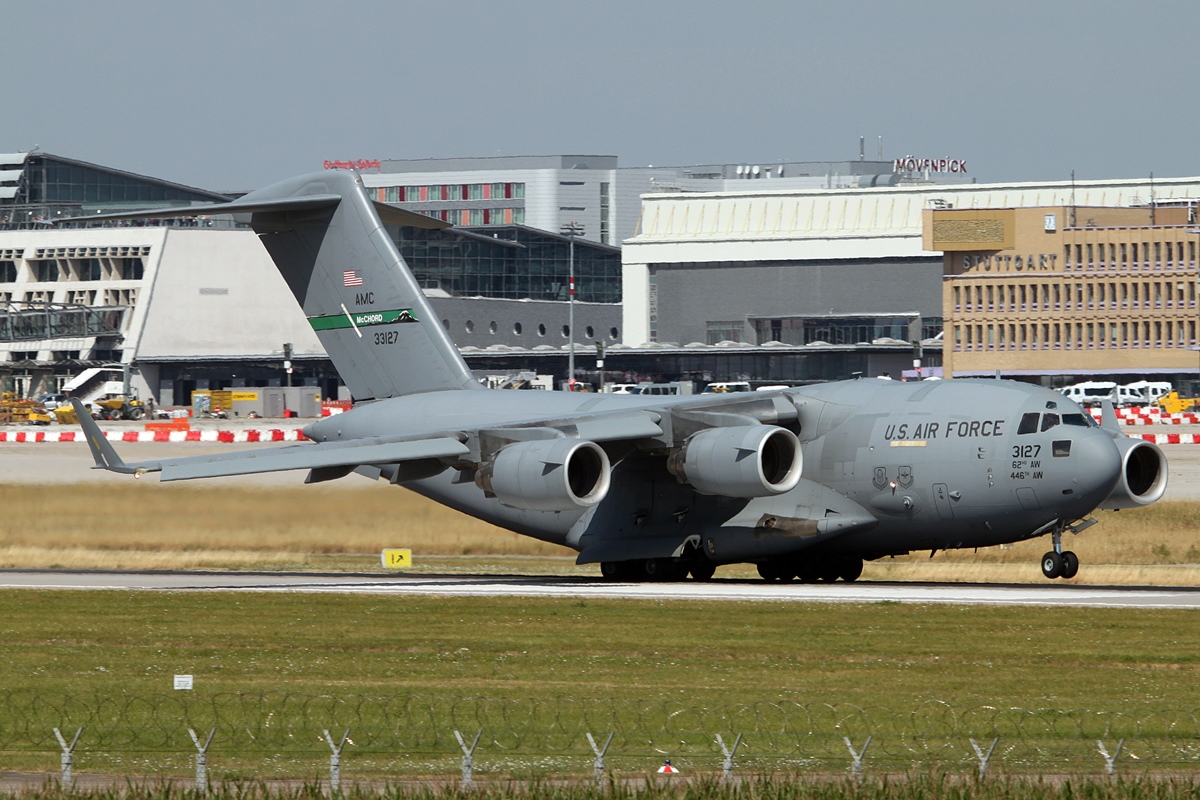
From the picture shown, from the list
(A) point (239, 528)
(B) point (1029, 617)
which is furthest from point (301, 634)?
(A) point (239, 528)

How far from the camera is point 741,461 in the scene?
28.6m

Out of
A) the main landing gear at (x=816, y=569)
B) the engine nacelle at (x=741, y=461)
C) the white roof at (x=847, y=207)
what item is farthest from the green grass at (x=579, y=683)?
the white roof at (x=847, y=207)

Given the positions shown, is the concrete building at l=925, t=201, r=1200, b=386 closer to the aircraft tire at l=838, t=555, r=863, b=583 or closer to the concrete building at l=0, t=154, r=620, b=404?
the concrete building at l=0, t=154, r=620, b=404

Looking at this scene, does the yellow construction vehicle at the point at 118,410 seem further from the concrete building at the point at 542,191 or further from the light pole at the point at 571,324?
the concrete building at the point at 542,191

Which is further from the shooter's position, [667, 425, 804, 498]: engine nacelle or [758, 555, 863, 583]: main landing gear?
[758, 555, 863, 583]: main landing gear

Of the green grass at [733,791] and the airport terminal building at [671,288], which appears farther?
the airport terminal building at [671,288]

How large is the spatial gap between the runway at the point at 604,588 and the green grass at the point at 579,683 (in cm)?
129

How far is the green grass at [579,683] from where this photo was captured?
14773 millimetres

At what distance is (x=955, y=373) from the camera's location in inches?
5015

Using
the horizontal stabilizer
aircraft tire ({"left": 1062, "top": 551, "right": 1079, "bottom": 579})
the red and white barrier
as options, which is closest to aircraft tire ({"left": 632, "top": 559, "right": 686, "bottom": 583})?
aircraft tire ({"left": 1062, "top": 551, "right": 1079, "bottom": 579})

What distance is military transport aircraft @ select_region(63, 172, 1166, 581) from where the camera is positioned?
28.4 m

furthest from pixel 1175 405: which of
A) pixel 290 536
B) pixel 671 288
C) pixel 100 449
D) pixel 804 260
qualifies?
pixel 100 449

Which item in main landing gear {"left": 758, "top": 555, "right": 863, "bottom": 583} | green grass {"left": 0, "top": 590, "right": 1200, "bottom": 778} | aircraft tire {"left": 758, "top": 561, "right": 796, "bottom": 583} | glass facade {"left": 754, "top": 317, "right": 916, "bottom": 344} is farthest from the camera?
glass facade {"left": 754, "top": 317, "right": 916, "bottom": 344}

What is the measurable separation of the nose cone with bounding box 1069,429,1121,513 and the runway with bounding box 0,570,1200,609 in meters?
1.52
